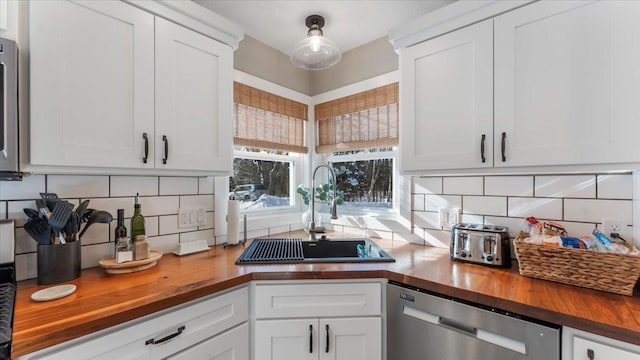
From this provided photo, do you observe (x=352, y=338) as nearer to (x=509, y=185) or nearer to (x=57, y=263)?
(x=509, y=185)

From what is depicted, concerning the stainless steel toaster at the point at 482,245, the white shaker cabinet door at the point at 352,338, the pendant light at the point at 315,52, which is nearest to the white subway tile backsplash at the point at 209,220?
the white shaker cabinet door at the point at 352,338

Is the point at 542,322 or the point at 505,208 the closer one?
the point at 542,322

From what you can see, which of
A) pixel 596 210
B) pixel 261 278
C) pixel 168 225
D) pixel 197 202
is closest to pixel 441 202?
pixel 596 210

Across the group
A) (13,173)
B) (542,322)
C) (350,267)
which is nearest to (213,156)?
(13,173)

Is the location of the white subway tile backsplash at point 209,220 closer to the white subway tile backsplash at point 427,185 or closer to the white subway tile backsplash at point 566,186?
the white subway tile backsplash at point 427,185

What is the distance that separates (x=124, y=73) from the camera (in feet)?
3.90

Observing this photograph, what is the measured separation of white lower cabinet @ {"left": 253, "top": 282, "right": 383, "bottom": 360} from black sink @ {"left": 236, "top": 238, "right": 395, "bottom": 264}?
0.16 metres

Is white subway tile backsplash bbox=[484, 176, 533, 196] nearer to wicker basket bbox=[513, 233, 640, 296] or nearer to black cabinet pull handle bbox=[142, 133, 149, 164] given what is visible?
wicker basket bbox=[513, 233, 640, 296]

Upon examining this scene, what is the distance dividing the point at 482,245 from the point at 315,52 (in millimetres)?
1326

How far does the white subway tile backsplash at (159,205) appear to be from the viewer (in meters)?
1.50

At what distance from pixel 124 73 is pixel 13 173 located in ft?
1.75

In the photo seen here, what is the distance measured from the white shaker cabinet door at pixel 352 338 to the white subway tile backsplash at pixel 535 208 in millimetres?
912

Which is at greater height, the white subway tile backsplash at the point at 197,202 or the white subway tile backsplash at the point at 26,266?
the white subway tile backsplash at the point at 197,202

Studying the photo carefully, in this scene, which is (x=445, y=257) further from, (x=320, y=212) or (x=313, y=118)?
(x=313, y=118)
